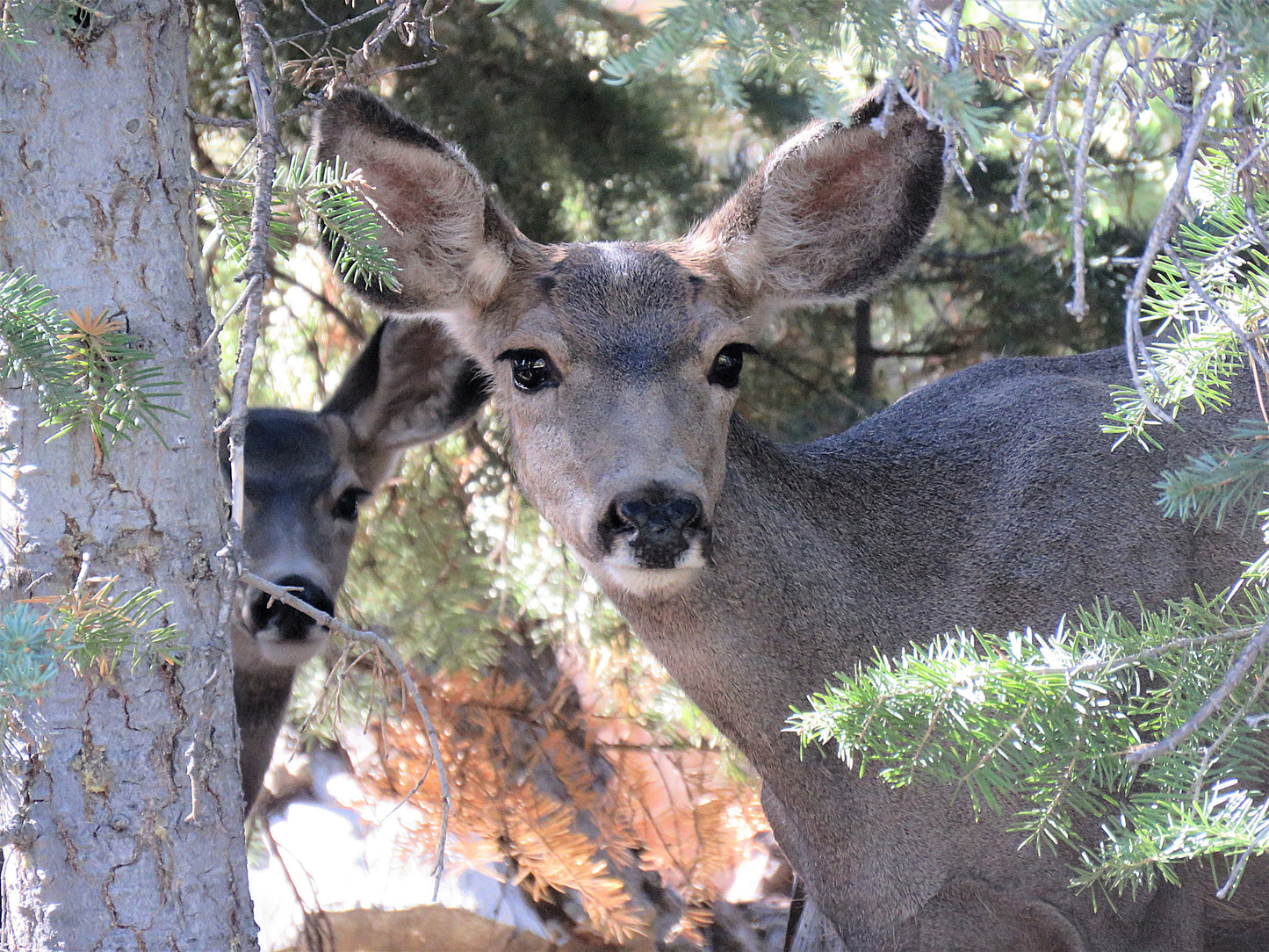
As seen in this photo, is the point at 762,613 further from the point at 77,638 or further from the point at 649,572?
the point at 77,638

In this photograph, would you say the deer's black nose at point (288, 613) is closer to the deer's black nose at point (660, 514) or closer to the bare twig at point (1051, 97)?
the deer's black nose at point (660, 514)

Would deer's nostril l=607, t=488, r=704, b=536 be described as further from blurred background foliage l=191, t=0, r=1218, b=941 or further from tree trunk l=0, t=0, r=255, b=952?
blurred background foliage l=191, t=0, r=1218, b=941

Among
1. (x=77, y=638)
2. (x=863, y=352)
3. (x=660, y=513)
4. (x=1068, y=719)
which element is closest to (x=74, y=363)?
(x=77, y=638)

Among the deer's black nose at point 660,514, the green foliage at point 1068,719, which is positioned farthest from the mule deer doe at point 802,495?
the green foliage at point 1068,719

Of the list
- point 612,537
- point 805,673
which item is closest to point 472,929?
point 805,673

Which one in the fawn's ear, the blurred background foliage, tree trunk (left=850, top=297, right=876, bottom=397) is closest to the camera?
the fawn's ear

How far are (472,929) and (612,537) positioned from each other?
9.10 ft


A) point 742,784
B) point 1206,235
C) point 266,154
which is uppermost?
point 266,154

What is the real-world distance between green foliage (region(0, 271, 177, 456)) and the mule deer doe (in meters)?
1.01

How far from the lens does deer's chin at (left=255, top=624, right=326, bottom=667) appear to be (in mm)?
4012

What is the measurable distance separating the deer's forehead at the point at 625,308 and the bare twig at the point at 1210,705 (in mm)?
1581

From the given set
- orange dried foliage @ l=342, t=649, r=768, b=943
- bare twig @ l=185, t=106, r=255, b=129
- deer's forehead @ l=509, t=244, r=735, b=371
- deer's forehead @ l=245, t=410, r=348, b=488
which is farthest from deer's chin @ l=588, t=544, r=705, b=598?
orange dried foliage @ l=342, t=649, r=768, b=943

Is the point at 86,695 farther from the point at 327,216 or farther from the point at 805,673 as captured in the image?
the point at 805,673

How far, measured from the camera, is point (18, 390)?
8.54ft
